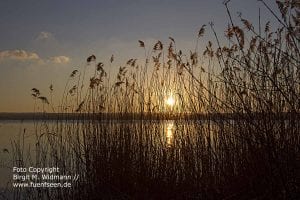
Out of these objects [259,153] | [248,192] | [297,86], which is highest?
[297,86]

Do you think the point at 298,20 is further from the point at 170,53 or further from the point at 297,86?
the point at 170,53

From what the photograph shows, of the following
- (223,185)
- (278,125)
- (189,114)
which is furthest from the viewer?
(189,114)

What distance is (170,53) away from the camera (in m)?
4.23

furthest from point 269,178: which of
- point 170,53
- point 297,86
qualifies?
point 170,53

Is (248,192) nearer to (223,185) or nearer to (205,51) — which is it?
(223,185)

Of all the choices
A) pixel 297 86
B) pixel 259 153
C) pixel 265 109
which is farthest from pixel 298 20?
pixel 259 153

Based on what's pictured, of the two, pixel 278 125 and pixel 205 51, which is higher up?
pixel 205 51

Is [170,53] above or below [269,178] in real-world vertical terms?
above

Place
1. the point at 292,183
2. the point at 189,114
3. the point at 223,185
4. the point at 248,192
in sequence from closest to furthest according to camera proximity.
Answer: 1. the point at 292,183
2. the point at 248,192
3. the point at 223,185
4. the point at 189,114

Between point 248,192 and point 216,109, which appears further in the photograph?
point 216,109

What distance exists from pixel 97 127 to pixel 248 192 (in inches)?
67.0

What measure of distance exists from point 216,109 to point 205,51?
2.63 feet

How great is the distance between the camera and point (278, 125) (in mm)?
3096

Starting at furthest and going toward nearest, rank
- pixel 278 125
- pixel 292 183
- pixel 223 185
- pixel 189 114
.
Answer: pixel 189 114 < pixel 223 185 < pixel 278 125 < pixel 292 183
